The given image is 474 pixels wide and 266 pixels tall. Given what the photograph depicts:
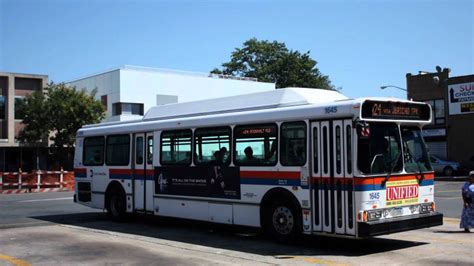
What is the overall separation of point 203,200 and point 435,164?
99.7ft

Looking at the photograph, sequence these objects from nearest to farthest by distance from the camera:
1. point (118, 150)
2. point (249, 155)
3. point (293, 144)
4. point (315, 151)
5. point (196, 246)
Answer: point (315, 151) → point (293, 144) → point (196, 246) → point (249, 155) → point (118, 150)

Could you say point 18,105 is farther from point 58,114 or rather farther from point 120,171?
point 120,171

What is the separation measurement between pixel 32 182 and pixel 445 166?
27.8 m

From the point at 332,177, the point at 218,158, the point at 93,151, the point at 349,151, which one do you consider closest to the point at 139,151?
the point at 93,151

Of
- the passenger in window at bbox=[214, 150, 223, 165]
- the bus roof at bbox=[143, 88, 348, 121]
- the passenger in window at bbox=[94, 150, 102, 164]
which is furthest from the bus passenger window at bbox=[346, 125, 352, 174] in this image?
the passenger in window at bbox=[94, 150, 102, 164]

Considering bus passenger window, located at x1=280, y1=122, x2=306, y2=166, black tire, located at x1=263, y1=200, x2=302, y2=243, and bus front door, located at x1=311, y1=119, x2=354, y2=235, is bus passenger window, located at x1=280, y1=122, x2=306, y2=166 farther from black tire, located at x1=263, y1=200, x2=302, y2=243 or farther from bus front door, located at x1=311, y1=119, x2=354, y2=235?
black tire, located at x1=263, y1=200, x2=302, y2=243

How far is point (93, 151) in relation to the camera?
17.2 m

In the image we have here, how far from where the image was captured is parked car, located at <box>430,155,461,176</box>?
38.6 m

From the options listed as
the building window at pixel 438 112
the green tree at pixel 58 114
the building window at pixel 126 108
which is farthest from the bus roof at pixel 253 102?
the building window at pixel 438 112

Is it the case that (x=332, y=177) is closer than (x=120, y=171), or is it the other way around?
(x=332, y=177)

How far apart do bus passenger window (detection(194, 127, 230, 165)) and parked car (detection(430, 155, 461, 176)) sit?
3005 centimetres

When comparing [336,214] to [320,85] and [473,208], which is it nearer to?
[473,208]

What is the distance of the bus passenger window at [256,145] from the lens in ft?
37.4

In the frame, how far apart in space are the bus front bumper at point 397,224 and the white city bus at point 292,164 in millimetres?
19
